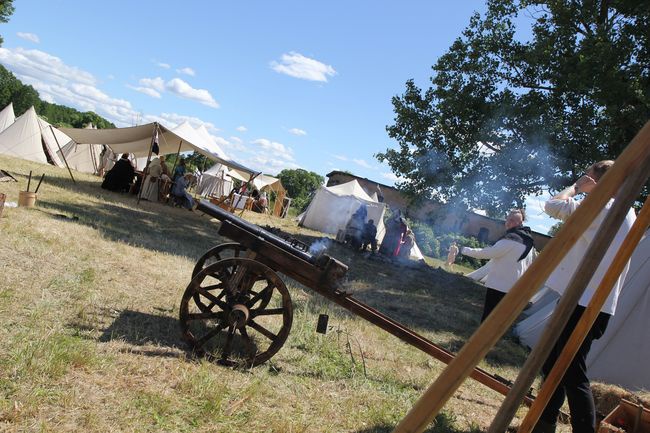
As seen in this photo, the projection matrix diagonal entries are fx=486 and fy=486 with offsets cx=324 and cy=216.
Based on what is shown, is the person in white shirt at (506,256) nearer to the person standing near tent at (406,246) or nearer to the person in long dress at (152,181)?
the person in long dress at (152,181)

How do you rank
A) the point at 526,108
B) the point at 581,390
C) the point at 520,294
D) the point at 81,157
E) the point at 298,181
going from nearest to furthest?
the point at 520,294 → the point at 581,390 → the point at 526,108 → the point at 81,157 → the point at 298,181


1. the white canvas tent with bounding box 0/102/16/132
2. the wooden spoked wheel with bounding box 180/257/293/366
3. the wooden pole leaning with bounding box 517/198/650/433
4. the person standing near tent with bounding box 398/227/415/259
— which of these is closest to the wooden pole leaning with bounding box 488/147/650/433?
the wooden pole leaning with bounding box 517/198/650/433

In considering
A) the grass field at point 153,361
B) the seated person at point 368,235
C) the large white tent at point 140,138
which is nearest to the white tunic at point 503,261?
the grass field at point 153,361

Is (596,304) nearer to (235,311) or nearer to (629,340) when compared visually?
(235,311)

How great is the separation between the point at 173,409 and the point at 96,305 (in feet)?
5.96

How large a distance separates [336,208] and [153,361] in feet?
60.4

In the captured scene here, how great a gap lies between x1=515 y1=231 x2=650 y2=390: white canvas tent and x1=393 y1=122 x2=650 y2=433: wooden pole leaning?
5.20 meters

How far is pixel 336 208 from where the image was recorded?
2172cm

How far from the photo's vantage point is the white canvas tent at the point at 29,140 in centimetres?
2152

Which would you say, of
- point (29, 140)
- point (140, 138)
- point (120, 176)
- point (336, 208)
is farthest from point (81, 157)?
point (336, 208)

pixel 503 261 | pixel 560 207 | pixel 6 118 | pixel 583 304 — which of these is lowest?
pixel 583 304

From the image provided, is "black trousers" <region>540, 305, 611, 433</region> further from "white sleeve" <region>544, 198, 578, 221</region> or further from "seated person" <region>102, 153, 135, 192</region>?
"seated person" <region>102, 153, 135, 192</region>

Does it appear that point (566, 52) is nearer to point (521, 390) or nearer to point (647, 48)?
point (647, 48)

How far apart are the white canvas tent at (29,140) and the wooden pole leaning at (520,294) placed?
78.5 ft
